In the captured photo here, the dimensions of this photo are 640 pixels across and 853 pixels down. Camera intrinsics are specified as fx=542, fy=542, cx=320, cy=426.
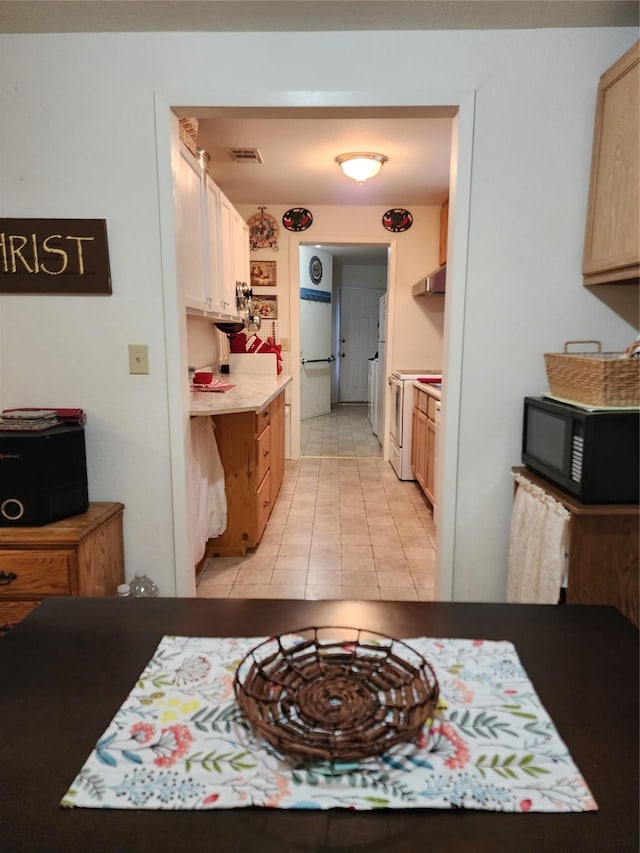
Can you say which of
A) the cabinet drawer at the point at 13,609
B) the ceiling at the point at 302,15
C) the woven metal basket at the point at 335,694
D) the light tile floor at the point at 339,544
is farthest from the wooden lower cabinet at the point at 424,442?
the woven metal basket at the point at 335,694

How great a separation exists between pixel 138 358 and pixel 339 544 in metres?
1.80

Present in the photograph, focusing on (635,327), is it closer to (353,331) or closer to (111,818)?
(111,818)

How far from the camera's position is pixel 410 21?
1.72 metres

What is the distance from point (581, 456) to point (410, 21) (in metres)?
1.46

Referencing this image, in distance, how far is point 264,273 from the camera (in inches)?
196

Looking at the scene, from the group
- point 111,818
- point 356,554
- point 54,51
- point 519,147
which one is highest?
point 54,51

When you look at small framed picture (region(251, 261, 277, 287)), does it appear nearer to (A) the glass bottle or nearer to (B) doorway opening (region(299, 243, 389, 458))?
(B) doorway opening (region(299, 243, 389, 458))

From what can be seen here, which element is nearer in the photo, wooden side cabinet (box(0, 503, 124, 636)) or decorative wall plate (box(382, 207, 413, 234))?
wooden side cabinet (box(0, 503, 124, 636))

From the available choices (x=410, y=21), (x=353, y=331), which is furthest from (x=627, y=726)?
(x=353, y=331)

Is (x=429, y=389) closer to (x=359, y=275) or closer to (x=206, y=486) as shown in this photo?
(x=206, y=486)

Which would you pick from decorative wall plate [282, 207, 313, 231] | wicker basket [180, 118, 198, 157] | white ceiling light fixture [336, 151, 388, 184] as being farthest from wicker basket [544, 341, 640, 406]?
decorative wall plate [282, 207, 313, 231]

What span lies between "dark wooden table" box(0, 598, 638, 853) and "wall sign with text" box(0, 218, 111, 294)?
130 cm

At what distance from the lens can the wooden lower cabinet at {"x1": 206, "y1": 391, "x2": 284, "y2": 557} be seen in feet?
9.81

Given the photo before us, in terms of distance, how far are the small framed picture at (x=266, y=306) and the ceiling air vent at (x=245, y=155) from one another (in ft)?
5.24
